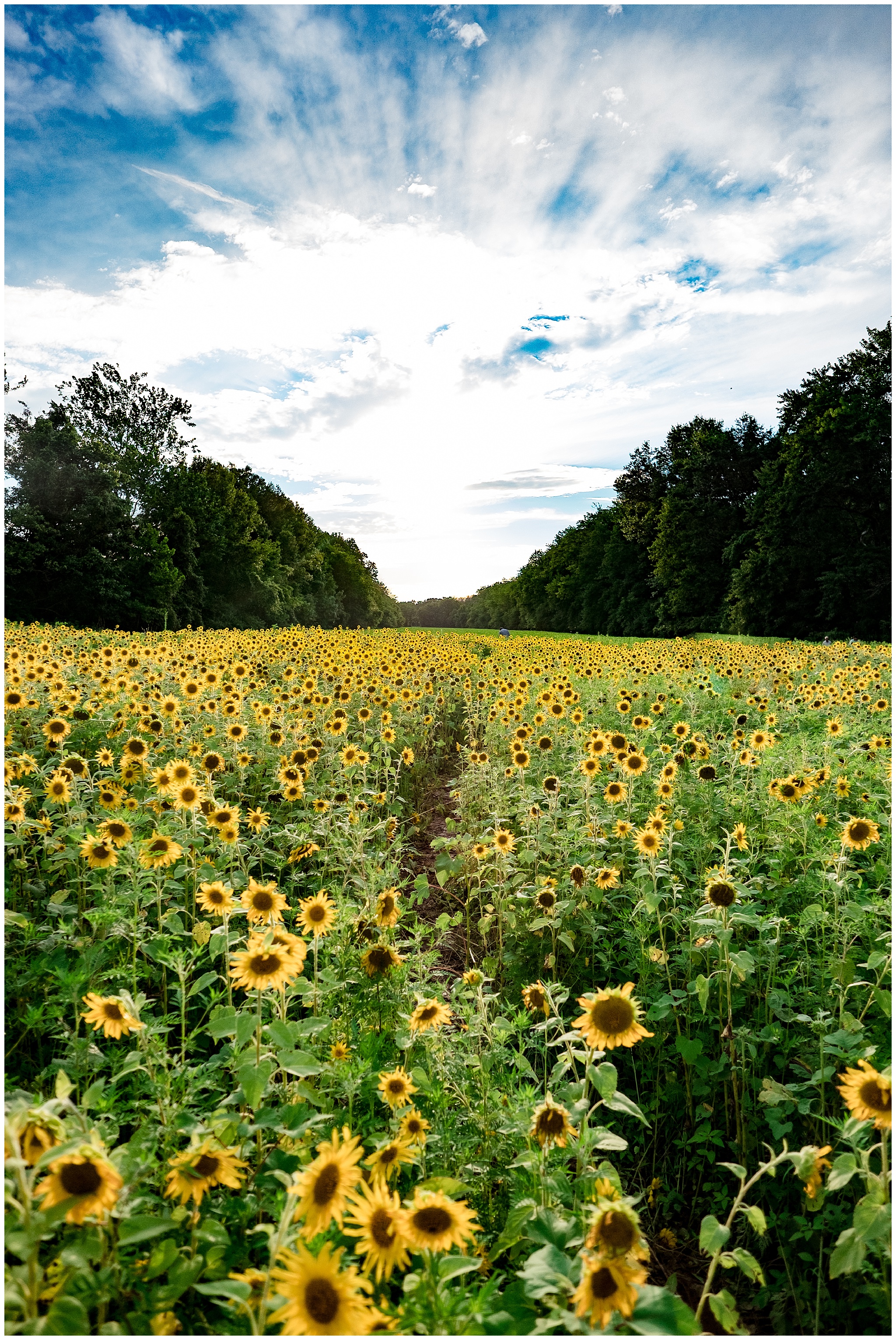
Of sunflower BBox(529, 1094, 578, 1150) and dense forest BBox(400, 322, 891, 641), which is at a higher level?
dense forest BBox(400, 322, 891, 641)

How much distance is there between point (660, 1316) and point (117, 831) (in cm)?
277

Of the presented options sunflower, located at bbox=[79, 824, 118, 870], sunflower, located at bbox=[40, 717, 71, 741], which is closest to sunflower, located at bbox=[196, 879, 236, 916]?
sunflower, located at bbox=[79, 824, 118, 870]

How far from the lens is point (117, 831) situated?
3.08 metres

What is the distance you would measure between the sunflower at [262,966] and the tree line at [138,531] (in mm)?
24334

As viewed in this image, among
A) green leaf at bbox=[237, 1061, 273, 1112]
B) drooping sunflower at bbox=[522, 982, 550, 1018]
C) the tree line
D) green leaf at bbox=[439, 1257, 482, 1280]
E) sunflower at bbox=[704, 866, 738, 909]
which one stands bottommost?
drooping sunflower at bbox=[522, 982, 550, 1018]

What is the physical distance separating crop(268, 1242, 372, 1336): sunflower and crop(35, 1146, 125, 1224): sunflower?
332mm

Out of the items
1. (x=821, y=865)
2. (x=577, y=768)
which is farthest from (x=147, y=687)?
(x=821, y=865)

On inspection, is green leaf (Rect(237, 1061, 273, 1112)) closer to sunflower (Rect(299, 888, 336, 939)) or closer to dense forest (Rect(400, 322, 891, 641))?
sunflower (Rect(299, 888, 336, 939))

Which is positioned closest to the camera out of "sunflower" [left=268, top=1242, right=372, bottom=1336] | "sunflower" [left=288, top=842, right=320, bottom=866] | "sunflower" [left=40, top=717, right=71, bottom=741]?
"sunflower" [left=268, top=1242, right=372, bottom=1336]

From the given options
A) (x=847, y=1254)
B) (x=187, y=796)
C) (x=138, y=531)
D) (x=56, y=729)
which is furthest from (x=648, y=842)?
(x=138, y=531)

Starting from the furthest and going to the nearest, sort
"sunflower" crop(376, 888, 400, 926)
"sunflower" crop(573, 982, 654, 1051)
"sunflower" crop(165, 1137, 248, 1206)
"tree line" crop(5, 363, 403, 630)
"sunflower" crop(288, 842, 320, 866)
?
"tree line" crop(5, 363, 403, 630)
"sunflower" crop(288, 842, 320, 866)
"sunflower" crop(376, 888, 400, 926)
"sunflower" crop(573, 982, 654, 1051)
"sunflower" crop(165, 1137, 248, 1206)

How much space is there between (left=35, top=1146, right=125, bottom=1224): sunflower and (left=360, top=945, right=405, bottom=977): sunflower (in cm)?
127

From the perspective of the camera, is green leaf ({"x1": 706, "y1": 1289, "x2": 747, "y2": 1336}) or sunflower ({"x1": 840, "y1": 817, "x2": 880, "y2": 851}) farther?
sunflower ({"x1": 840, "y1": 817, "x2": 880, "y2": 851})

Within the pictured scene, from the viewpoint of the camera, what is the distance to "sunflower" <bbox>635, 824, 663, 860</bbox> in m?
3.29
